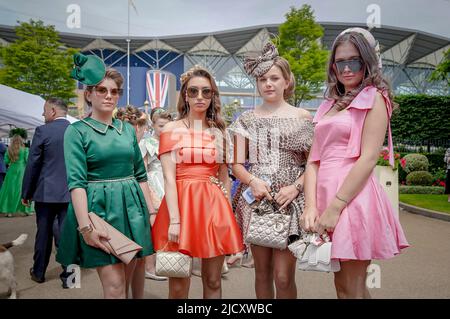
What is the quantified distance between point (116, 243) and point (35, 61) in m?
27.5

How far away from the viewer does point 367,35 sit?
227 cm

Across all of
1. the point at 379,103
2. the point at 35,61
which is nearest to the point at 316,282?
the point at 379,103

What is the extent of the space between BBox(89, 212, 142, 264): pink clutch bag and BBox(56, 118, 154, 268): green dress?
6cm

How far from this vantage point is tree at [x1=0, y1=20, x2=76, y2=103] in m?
25.2

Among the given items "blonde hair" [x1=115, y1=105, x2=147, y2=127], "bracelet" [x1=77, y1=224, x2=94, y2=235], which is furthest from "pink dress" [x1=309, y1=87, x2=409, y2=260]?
"blonde hair" [x1=115, y1=105, x2=147, y2=127]

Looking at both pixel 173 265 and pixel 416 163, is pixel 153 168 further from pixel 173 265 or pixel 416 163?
pixel 416 163

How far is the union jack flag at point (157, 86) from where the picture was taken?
3556cm

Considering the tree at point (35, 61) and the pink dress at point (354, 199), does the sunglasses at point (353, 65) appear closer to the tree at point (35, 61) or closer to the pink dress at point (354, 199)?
the pink dress at point (354, 199)

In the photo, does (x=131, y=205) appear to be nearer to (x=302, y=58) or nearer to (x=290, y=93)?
(x=290, y=93)

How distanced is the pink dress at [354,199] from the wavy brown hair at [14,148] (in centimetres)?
968

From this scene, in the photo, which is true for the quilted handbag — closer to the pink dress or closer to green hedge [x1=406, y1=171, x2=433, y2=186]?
the pink dress

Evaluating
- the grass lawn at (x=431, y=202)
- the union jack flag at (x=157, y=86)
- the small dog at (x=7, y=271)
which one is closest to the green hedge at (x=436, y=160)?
the grass lawn at (x=431, y=202)
